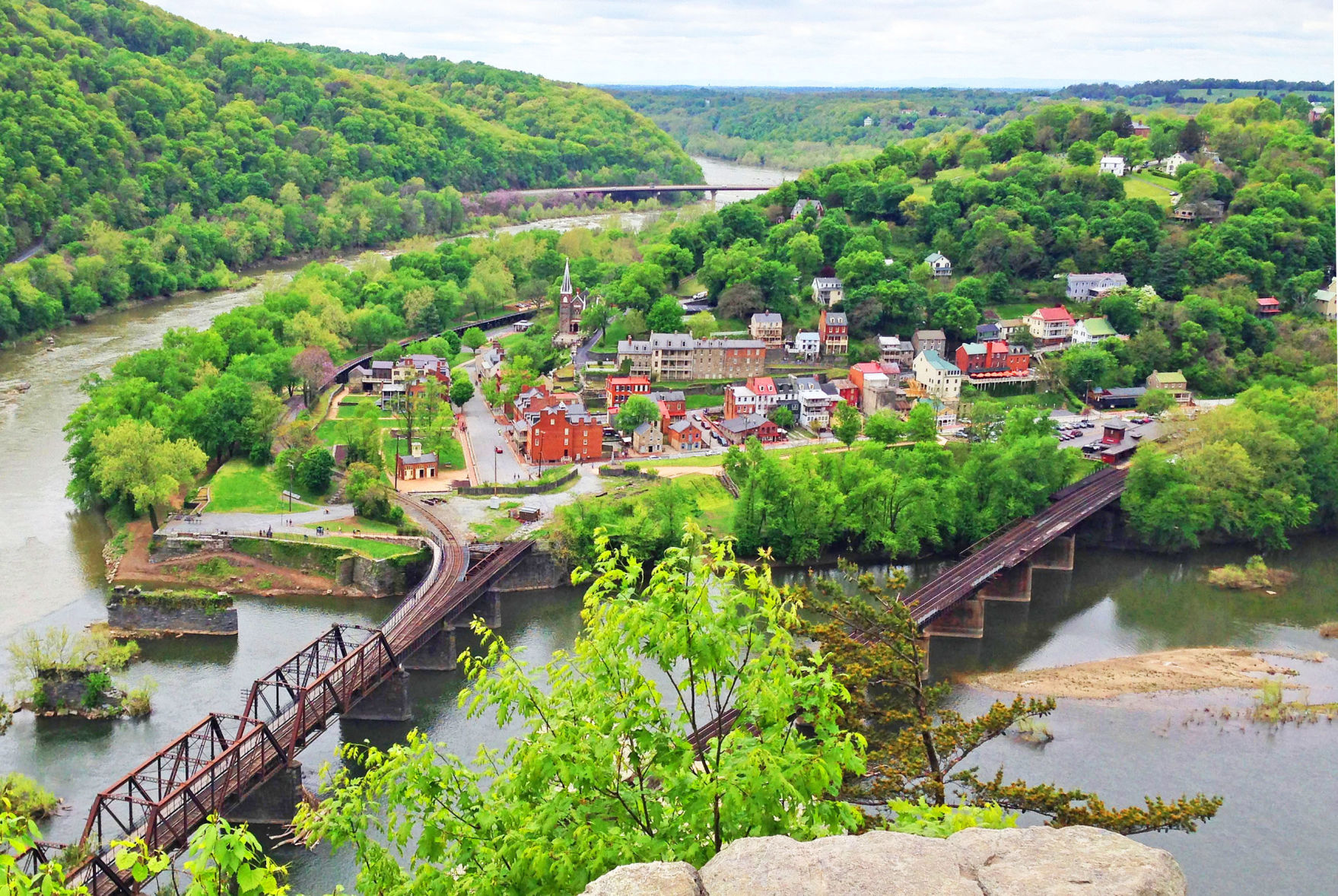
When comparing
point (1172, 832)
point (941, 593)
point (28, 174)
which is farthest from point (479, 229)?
point (1172, 832)

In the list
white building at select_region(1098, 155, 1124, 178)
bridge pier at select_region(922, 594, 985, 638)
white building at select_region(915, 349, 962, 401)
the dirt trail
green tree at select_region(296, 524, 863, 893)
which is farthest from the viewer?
white building at select_region(1098, 155, 1124, 178)

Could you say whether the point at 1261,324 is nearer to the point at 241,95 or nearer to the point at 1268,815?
the point at 1268,815

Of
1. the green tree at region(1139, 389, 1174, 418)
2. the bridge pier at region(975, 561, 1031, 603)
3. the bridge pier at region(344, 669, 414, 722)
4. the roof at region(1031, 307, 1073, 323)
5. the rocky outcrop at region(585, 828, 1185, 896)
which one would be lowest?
the bridge pier at region(975, 561, 1031, 603)

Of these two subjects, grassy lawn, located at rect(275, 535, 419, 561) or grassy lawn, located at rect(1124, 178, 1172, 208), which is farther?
grassy lawn, located at rect(1124, 178, 1172, 208)

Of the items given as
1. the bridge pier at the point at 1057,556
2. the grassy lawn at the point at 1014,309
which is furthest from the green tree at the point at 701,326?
the bridge pier at the point at 1057,556

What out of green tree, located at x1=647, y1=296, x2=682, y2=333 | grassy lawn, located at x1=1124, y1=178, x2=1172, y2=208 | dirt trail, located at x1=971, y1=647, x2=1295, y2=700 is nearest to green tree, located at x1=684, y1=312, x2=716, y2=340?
green tree, located at x1=647, y1=296, x2=682, y2=333

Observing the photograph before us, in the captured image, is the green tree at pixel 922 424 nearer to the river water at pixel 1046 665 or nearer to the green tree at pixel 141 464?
the river water at pixel 1046 665

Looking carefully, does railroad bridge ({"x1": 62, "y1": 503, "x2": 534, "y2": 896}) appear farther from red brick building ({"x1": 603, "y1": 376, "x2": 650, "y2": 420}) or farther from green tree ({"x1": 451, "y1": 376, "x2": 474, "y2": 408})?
green tree ({"x1": 451, "y1": 376, "x2": 474, "y2": 408})

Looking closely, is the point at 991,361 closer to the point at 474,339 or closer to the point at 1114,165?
the point at 474,339
